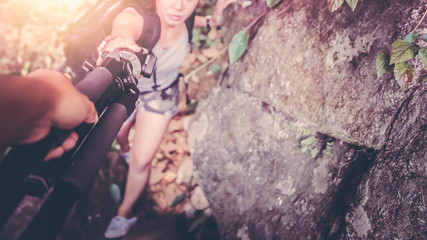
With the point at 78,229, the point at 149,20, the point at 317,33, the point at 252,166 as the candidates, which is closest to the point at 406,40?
the point at 317,33

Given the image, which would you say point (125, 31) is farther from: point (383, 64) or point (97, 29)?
point (383, 64)

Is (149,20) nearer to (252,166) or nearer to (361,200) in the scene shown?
(252,166)

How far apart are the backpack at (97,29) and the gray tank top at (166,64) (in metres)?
0.21

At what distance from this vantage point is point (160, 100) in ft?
5.90

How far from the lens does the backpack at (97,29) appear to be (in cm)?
129

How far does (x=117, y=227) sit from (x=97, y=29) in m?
1.63

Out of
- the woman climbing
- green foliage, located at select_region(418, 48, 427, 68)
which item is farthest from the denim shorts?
green foliage, located at select_region(418, 48, 427, 68)

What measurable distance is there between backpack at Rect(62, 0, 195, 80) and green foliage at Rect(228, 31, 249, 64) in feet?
1.79

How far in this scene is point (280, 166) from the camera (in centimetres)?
167

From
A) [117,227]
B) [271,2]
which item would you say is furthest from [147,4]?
[117,227]

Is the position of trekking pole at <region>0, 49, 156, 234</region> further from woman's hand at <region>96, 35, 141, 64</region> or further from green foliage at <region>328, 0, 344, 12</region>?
green foliage at <region>328, 0, 344, 12</region>

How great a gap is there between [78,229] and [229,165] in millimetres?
1623

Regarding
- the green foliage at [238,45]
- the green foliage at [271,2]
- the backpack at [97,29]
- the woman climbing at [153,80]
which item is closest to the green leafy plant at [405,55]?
the green foliage at [271,2]

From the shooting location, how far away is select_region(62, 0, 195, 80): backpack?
1.29 meters
